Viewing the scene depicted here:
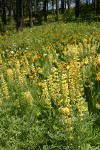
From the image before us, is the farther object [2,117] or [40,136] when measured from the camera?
[2,117]

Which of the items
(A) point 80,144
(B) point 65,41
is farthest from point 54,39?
(A) point 80,144

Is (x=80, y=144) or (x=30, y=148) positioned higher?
(x=80, y=144)

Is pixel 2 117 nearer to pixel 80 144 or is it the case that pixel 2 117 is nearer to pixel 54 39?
pixel 80 144

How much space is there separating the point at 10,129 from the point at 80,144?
3.24 ft

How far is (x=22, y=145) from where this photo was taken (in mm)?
3725

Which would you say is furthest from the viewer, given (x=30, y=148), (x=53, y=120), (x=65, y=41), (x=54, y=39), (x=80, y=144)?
(x=54, y=39)

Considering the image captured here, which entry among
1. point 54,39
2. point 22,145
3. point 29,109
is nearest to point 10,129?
point 22,145

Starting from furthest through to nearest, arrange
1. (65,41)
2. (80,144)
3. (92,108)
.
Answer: (65,41) < (92,108) < (80,144)

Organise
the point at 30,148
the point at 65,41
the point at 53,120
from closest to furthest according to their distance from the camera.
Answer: the point at 30,148, the point at 53,120, the point at 65,41

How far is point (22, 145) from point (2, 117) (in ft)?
2.03

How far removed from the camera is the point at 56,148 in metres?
3.59

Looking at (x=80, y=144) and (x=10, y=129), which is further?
(x=10, y=129)

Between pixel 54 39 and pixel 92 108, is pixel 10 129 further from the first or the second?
pixel 54 39

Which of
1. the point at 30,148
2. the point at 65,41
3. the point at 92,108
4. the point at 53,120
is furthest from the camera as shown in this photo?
the point at 65,41
